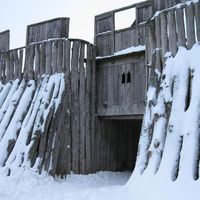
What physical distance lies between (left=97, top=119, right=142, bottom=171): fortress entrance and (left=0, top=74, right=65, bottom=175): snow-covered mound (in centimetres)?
242

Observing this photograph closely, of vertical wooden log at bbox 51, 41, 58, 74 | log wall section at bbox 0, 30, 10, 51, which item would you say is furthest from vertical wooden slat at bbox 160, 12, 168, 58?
log wall section at bbox 0, 30, 10, 51

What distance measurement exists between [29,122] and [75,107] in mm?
1762

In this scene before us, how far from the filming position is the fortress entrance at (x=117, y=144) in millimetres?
13609

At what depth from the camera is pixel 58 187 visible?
33.6ft

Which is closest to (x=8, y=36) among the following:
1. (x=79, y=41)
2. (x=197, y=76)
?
(x=79, y=41)

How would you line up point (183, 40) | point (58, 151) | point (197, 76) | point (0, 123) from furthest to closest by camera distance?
point (0, 123)
point (58, 151)
point (183, 40)
point (197, 76)

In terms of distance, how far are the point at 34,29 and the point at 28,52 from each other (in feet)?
4.17

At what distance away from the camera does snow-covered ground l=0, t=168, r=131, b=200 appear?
8504mm

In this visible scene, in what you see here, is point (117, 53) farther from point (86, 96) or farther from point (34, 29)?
point (34, 29)

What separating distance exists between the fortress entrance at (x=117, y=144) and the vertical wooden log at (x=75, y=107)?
3.97ft

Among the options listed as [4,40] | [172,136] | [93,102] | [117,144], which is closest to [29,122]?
[93,102]

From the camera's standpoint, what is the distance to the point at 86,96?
13.3m

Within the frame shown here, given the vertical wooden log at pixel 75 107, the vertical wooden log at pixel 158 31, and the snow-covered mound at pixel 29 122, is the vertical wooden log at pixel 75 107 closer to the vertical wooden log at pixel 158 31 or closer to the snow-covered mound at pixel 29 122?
the snow-covered mound at pixel 29 122

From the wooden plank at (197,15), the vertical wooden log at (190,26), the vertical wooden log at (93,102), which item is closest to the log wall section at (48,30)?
the vertical wooden log at (93,102)
